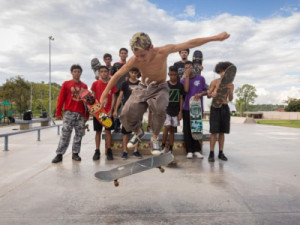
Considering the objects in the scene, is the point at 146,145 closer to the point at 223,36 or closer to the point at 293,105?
the point at 223,36

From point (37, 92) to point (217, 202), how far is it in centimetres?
8261

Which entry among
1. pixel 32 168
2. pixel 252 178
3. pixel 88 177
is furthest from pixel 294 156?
pixel 32 168

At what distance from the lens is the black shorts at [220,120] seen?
5.68m

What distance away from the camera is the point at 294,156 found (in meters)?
6.31

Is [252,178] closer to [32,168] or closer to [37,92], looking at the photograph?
[32,168]

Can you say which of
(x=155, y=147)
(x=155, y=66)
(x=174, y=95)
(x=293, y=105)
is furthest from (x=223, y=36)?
(x=293, y=105)

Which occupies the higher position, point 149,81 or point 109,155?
point 149,81

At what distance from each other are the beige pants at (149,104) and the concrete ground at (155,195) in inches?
39.6

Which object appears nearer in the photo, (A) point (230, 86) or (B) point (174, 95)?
(B) point (174, 95)

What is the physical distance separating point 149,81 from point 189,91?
237 centimetres

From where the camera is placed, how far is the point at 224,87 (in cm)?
560

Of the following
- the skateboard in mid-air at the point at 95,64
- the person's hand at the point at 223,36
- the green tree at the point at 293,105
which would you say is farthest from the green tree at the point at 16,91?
the green tree at the point at 293,105

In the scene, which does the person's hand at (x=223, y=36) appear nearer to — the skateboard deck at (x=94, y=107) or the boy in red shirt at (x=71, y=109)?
the skateboard deck at (x=94, y=107)

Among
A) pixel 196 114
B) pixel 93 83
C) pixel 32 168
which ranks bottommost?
pixel 32 168
